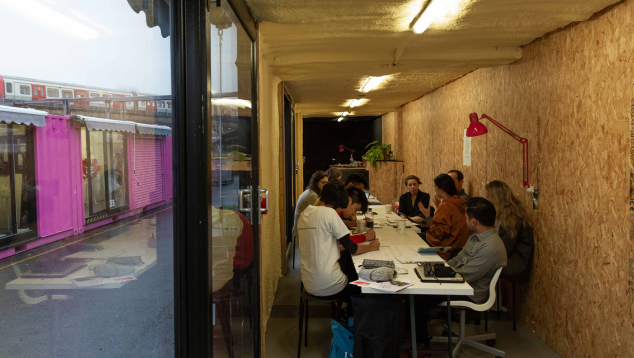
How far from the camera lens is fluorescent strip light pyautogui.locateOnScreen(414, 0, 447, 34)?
9.15 feet

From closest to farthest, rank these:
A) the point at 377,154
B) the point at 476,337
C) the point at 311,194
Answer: the point at 476,337
the point at 311,194
the point at 377,154

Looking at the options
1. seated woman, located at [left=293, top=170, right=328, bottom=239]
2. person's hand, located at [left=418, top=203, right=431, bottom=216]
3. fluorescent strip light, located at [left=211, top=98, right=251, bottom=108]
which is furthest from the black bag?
person's hand, located at [left=418, top=203, right=431, bottom=216]

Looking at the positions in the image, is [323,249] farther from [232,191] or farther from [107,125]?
[107,125]

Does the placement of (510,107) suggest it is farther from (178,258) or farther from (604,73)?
(178,258)

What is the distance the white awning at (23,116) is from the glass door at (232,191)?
0.87 m

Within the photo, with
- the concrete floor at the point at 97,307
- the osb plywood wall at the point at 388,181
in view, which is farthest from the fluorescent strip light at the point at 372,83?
the concrete floor at the point at 97,307

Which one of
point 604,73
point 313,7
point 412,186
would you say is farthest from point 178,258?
point 412,186

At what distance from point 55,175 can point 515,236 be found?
12.6ft

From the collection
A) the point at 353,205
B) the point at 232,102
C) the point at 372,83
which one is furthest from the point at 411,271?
the point at 372,83

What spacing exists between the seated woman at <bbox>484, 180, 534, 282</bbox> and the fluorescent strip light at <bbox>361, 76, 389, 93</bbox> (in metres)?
2.64

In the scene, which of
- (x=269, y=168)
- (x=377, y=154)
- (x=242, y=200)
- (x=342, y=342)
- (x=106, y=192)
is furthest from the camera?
(x=377, y=154)

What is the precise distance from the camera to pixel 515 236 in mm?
3955

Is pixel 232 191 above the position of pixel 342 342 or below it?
above

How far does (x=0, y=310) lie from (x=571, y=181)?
3595 mm
